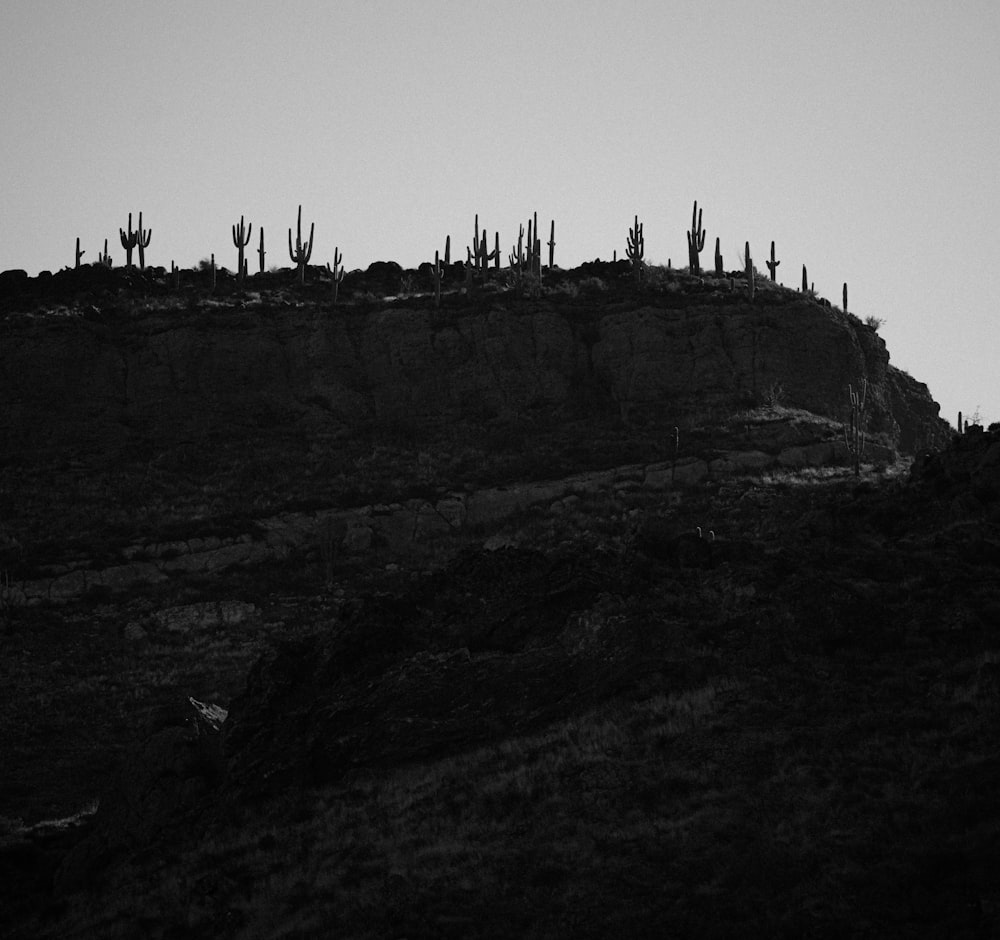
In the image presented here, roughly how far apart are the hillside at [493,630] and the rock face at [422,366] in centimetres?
18

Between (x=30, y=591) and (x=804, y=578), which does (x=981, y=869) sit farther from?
(x=30, y=591)

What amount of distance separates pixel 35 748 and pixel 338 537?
17256 mm

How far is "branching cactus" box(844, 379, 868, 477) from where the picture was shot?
5486 cm

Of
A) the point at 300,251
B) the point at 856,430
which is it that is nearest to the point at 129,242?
the point at 300,251

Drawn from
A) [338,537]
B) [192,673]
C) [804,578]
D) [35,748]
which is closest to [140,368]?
[338,537]

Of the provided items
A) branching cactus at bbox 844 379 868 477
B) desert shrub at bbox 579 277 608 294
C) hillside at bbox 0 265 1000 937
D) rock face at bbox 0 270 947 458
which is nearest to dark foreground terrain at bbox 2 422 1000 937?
hillside at bbox 0 265 1000 937

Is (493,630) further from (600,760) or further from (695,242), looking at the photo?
(695,242)

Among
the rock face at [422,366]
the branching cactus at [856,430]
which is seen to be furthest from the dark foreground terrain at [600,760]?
the rock face at [422,366]

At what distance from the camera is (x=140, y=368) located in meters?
66.2

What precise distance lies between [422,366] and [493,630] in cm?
3654

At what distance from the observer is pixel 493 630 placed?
1194 inches

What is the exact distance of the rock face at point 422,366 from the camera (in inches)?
2501

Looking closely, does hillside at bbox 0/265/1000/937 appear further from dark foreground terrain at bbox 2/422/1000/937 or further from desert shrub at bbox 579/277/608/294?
desert shrub at bbox 579/277/608/294

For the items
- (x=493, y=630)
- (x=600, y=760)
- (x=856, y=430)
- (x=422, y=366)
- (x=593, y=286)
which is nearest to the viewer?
(x=600, y=760)
